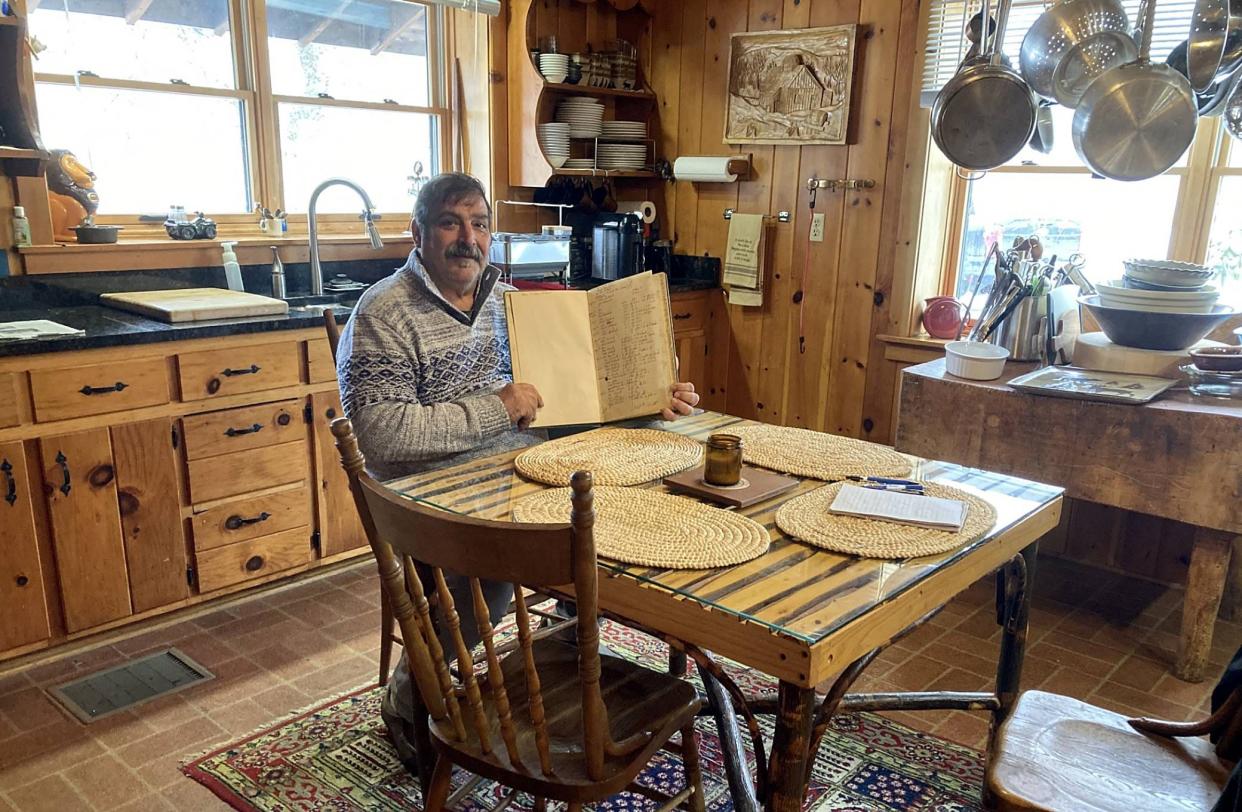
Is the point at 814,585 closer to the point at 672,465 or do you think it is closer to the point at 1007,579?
the point at 672,465

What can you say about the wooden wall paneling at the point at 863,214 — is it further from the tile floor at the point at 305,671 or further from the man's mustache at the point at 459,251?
the man's mustache at the point at 459,251

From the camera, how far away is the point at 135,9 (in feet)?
9.77

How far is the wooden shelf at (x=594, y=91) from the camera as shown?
373 cm

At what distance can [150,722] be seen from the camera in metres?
2.20

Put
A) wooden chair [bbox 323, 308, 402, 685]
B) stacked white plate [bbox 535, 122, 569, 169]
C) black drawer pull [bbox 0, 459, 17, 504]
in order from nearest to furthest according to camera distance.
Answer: wooden chair [bbox 323, 308, 402, 685] < black drawer pull [bbox 0, 459, 17, 504] < stacked white plate [bbox 535, 122, 569, 169]

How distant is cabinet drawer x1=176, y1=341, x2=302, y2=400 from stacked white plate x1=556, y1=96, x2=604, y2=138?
1.65 m

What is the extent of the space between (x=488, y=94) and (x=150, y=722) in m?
2.63

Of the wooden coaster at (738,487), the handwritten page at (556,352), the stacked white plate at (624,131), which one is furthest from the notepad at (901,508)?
the stacked white plate at (624,131)

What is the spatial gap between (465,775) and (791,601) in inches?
44.7

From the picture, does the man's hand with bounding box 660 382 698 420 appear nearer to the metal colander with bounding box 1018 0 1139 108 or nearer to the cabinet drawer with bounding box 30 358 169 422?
the metal colander with bounding box 1018 0 1139 108

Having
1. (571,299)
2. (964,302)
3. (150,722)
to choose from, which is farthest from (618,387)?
(964,302)

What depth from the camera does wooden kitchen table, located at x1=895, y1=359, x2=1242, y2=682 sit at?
2359mm

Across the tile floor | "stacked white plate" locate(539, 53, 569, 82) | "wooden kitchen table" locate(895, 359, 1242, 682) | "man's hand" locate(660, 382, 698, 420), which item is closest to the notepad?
"man's hand" locate(660, 382, 698, 420)

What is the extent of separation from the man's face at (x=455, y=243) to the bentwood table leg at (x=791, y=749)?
1284 millimetres
